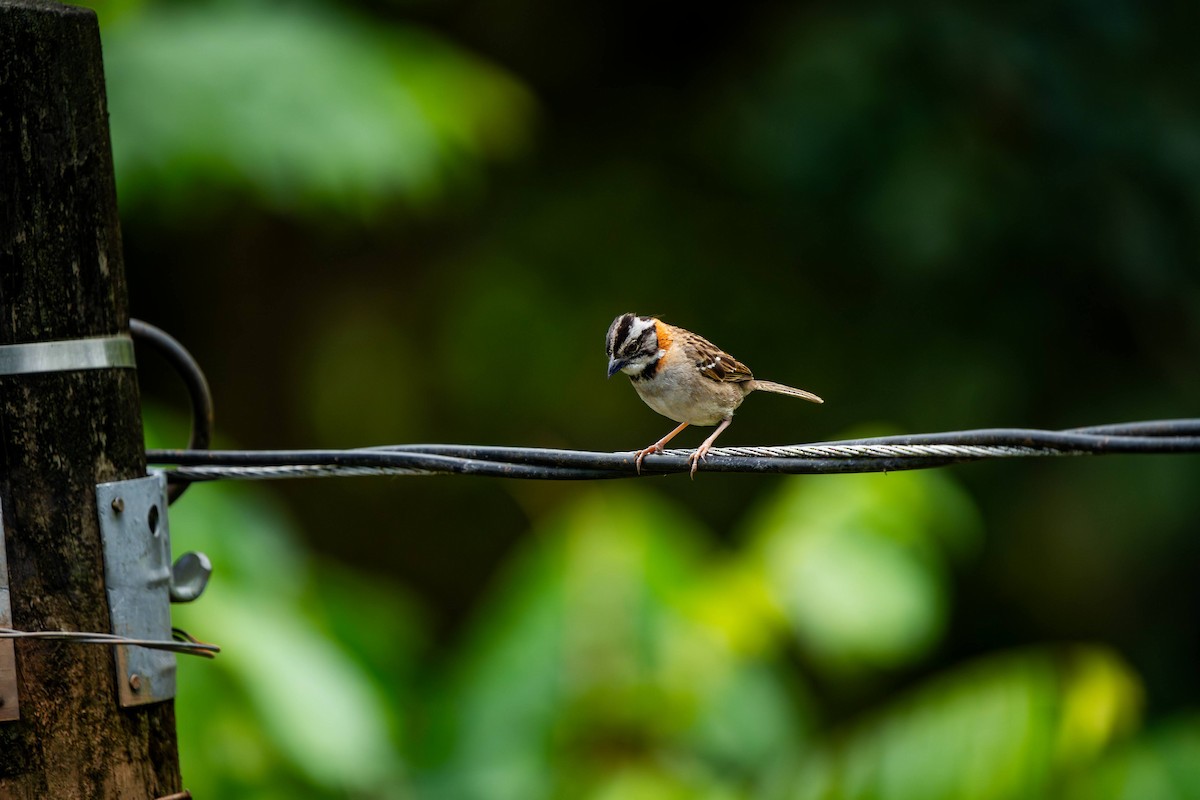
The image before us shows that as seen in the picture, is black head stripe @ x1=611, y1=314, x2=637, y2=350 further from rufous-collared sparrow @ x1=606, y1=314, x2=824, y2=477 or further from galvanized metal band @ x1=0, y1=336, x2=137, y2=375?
galvanized metal band @ x1=0, y1=336, x2=137, y2=375

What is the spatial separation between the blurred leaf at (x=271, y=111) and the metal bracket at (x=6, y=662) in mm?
5587

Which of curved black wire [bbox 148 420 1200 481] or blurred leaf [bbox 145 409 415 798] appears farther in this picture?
blurred leaf [bbox 145 409 415 798]

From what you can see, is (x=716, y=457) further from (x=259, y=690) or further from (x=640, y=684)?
(x=640, y=684)

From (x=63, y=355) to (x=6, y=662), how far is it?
0.70 metres

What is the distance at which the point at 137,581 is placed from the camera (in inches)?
115

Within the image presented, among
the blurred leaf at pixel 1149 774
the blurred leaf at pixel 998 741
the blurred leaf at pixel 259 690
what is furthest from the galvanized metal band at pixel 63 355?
the blurred leaf at pixel 1149 774

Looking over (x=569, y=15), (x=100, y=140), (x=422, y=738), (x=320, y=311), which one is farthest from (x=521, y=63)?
(x=100, y=140)

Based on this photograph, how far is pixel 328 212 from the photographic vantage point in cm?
930

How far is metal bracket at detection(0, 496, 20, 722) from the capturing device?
9.02 feet

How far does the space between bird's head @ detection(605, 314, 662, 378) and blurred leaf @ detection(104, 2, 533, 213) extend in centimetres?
409

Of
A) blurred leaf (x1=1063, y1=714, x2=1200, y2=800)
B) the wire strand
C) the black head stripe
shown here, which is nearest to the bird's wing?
the black head stripe

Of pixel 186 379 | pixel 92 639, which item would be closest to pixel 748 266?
pixel 186 379

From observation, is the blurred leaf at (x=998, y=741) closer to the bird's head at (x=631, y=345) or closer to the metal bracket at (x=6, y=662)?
the bird's head at (x=631, y=345)

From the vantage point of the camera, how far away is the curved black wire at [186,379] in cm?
333
